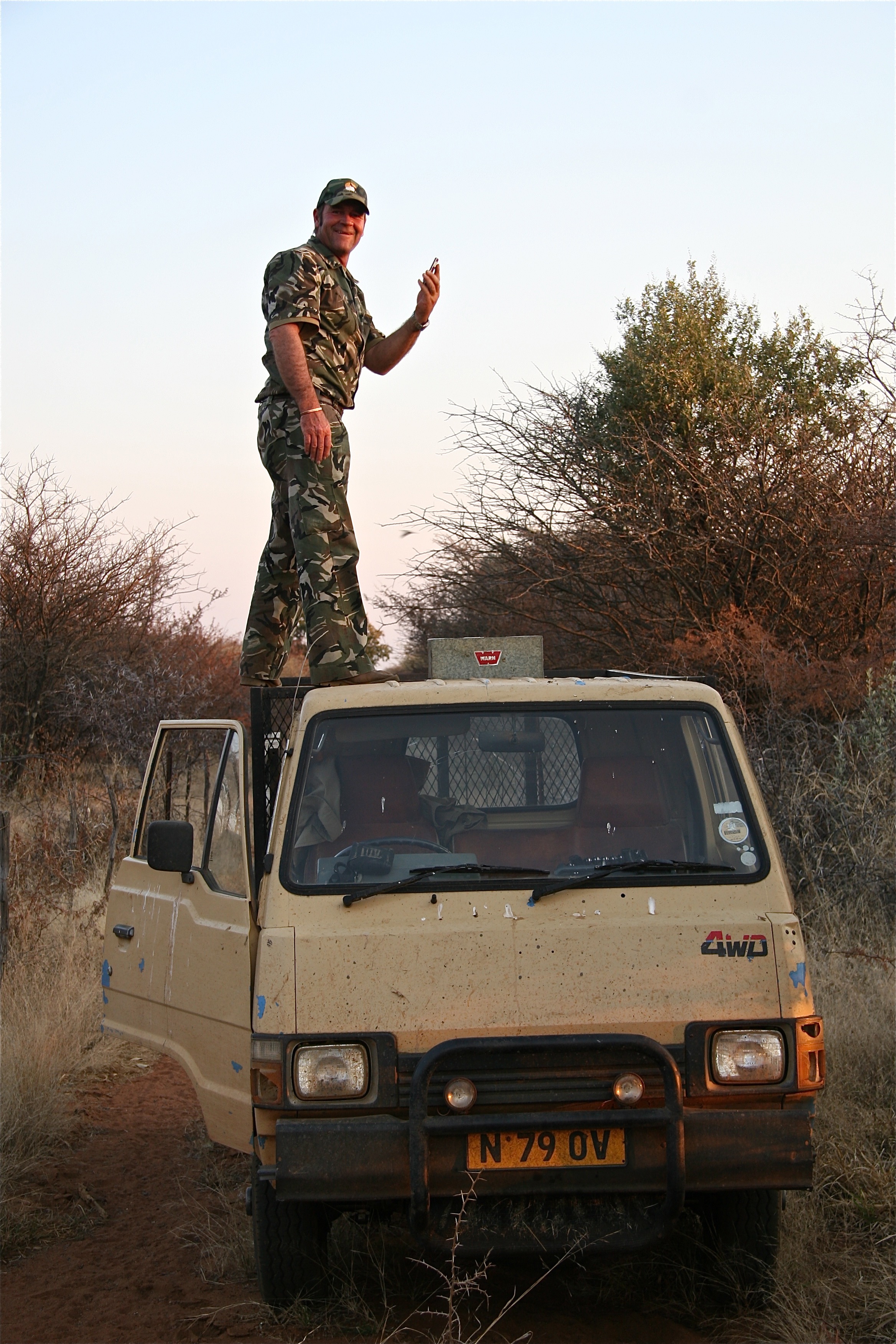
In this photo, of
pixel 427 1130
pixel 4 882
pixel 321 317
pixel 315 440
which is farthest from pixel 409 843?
pixel 4 882

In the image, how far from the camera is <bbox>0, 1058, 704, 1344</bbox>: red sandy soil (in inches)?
153

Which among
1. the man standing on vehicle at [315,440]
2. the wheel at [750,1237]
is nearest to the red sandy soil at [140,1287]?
the wheel at [750,1237]

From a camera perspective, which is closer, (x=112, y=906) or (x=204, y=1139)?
(x=112, y=906)

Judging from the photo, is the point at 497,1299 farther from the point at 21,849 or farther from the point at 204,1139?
the point at 21,849

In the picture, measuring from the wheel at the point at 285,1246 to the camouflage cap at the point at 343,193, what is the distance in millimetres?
3920

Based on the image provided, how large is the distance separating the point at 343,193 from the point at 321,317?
0.55 metres

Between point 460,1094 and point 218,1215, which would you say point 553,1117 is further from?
point 218,1215

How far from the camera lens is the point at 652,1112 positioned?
11.2ft

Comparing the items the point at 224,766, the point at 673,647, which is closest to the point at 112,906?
the point at 224,766

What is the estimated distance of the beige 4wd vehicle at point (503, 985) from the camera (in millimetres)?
3439

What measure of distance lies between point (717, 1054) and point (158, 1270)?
2292 millimetres

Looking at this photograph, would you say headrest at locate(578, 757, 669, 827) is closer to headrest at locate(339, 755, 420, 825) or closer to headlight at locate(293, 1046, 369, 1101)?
headrest at locate(339, 755, 420, 825)

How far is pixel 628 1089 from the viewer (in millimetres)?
3473

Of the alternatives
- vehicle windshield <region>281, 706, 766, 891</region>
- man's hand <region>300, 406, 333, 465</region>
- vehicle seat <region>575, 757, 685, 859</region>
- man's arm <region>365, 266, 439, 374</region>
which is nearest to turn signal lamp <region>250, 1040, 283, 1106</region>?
vehicle windshield <region>281, 706, 766, 891</region>
